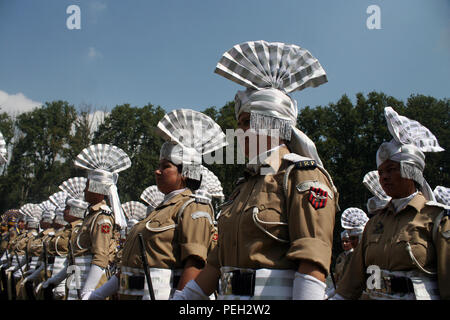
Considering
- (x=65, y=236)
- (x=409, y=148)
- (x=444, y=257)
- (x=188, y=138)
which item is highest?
(x=188, y=138)

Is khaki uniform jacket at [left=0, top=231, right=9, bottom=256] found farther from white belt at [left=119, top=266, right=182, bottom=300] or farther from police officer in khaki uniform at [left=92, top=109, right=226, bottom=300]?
white belt at [left=119, top=266, right=182, bottom=300]

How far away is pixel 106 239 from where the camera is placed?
6047 mm

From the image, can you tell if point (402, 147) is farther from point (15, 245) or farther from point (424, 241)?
point (15, 245)

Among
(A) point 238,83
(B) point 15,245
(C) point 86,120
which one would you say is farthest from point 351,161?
(C) point 86,120

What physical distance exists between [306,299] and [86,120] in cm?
4894

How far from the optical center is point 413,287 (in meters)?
3.30

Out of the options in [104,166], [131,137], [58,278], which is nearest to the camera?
[58,278]

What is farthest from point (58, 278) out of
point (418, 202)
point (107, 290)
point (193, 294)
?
point (418, 202)

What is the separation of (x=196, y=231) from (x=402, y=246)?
1.73m

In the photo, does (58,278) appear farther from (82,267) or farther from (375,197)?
(375,197)

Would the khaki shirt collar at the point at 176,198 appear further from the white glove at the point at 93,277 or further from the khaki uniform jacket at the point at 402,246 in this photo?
the white glove at the point at 93,277

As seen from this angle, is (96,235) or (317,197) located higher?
(317,197)

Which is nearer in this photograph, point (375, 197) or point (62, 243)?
point (375, 197)

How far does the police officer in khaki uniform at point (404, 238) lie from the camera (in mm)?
3322
